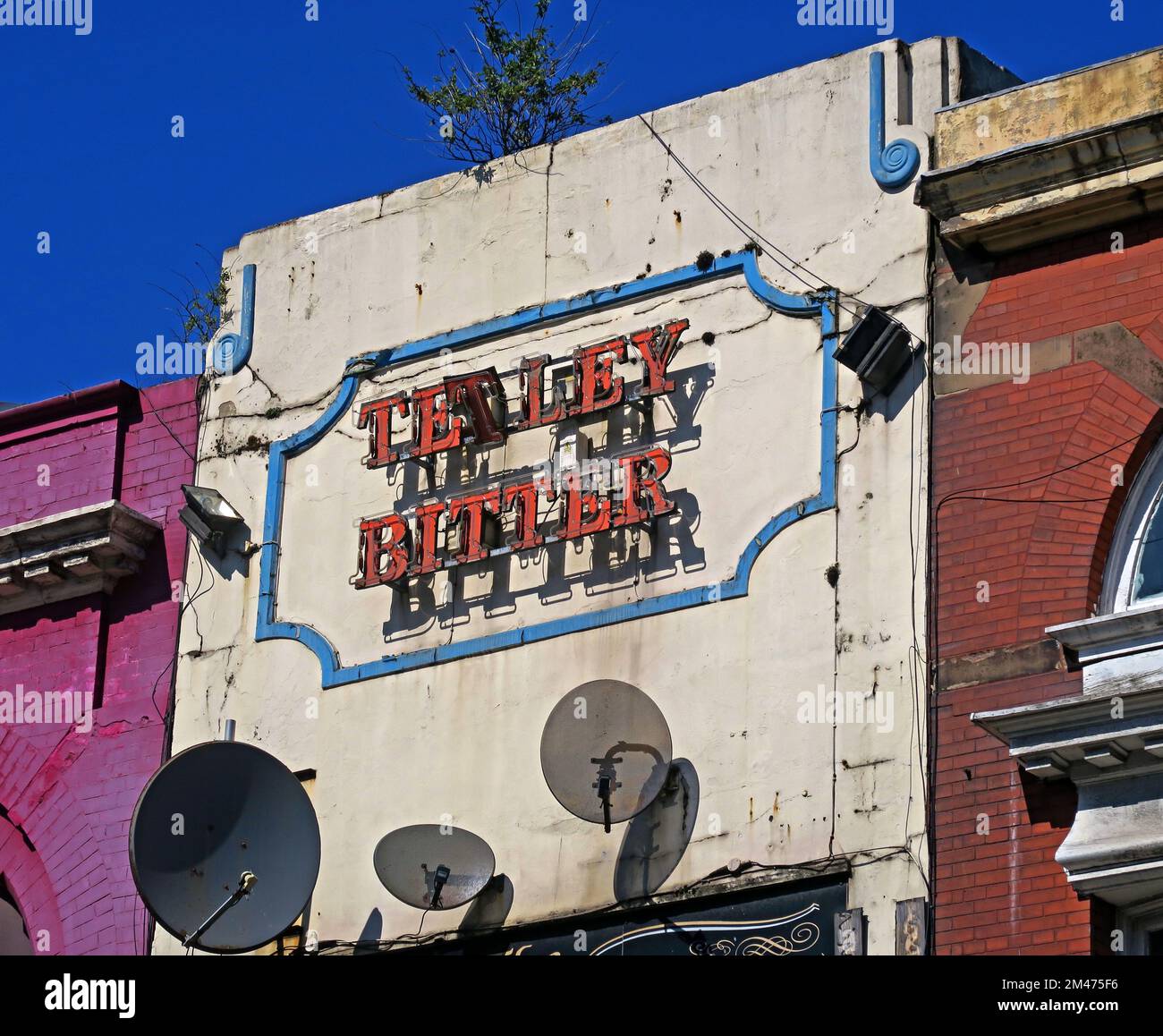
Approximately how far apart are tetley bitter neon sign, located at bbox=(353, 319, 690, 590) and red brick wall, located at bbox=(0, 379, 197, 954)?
1931 millimetres

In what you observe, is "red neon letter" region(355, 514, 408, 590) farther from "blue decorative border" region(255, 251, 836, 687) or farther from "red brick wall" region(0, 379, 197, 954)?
"red brick wall" region(0, 379, 197, 954)

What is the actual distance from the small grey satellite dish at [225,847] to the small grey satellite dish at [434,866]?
0.52 meters

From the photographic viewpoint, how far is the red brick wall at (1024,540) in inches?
608

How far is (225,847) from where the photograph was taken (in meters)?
17.2

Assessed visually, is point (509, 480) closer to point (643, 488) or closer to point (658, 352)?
point (643, 488)

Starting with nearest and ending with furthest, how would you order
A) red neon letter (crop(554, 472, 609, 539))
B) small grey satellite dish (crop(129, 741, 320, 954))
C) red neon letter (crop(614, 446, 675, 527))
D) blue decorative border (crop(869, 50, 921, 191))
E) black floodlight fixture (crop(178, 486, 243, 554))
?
small grey satellite dish (crop(129, 741, 320, 954)), blue decorative border (crop(869, 50, 921, 191)), red neon letter (crop(614, 446, 675, 527)), red neon letter (crop(554, 472, 609, 539)), black floodlight fixture (crop(178, 486, 243, 554))

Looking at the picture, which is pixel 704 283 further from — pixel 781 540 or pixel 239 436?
pixel 239 436

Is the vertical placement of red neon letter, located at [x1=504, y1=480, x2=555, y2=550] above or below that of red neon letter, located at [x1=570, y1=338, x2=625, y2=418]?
below

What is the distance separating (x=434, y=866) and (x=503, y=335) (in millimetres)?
4168

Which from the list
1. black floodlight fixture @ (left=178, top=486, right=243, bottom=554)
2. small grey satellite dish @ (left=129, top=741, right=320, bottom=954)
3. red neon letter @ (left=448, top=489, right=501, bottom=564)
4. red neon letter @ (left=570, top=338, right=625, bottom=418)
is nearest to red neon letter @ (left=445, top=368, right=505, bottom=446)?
red neon letter @ (left=448, top=489, right=501, bottom=564)

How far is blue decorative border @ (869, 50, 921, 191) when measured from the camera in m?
17.8

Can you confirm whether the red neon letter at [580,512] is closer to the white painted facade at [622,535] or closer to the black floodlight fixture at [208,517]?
the white painted facade at [622,535]

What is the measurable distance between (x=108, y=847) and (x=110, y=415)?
11.9 ft
